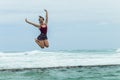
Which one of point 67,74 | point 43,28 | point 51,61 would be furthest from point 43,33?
point 51,61

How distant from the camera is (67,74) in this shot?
30109mm

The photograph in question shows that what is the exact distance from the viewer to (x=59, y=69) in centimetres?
3347

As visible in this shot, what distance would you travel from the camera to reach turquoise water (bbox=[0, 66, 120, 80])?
28.4 meters

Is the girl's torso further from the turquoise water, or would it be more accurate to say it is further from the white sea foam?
the white sea foam

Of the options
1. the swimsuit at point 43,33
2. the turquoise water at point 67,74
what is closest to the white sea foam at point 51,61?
the turquoise water at point 67,74

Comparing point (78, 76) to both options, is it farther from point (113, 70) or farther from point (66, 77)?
point (113, 70)

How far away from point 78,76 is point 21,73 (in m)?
4.07

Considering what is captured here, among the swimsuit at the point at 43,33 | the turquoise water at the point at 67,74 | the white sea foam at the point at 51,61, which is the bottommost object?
the turquoise water at the point at 67,74

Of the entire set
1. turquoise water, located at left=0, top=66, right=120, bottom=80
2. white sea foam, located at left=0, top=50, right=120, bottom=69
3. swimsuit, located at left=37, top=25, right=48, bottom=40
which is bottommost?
turquoise water, located at left=0, top=66, right=120, bottom=80

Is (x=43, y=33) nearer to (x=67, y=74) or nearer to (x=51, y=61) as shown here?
(x=67, y=74)

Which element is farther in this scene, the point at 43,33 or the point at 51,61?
the point at 51,61

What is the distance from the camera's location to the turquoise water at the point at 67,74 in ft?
93.0

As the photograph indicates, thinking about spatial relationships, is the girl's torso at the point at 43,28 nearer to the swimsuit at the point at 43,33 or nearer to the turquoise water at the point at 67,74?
the swimsuit at the point at 43,33

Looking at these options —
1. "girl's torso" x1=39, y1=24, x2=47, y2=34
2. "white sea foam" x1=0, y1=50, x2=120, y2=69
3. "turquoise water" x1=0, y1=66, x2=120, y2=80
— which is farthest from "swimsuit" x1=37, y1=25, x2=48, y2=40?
"white sea foam" x1=0, y1=50, x2=120, y2=69
